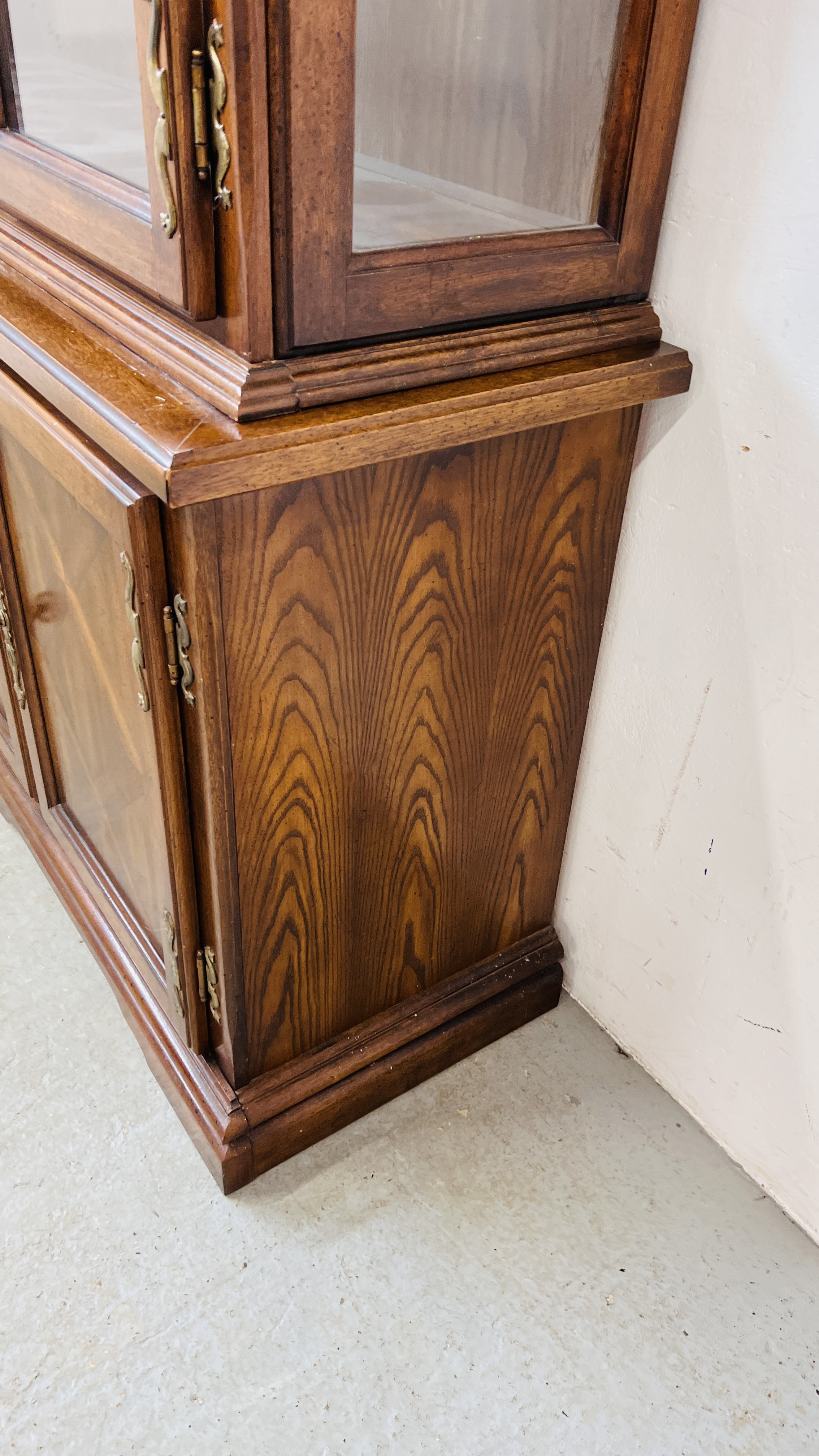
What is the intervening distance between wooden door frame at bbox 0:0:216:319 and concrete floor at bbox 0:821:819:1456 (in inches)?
34.7

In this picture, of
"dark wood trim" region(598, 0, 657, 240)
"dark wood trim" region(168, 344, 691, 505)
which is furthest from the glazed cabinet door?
"dark wood trim" region(598, 0, 657, 240)

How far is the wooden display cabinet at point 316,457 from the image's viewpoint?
2.35 feet

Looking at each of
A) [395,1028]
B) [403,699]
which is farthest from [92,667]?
[395,1028]

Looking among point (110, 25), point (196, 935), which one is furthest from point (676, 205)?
point (196, 935)

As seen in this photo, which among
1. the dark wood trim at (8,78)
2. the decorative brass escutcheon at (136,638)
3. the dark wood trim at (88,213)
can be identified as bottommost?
the decorative brass escutcheon at (136,638)

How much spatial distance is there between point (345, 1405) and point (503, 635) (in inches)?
28.7

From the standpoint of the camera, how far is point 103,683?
1029 mm

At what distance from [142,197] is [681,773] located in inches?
28.4

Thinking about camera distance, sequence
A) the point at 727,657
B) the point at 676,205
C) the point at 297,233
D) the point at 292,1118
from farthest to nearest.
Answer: the point at 292,1118 → the point at 727,657 → the point at 676,205 → the point at 297,233

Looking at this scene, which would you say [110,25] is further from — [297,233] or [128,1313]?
[128,1313]

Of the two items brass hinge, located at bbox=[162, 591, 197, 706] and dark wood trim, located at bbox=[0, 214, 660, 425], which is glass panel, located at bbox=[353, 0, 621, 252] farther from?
brass hinge, located at bbox=[162, 591, 197, 706]

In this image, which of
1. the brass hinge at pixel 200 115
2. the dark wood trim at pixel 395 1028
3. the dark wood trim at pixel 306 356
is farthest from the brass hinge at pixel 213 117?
the dark wood trim at pixel 395 1028

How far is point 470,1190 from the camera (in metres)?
1.13

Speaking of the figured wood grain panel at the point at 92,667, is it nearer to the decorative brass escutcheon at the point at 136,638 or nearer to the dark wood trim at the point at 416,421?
the decorative brass escutcheon at the point at 136,638
